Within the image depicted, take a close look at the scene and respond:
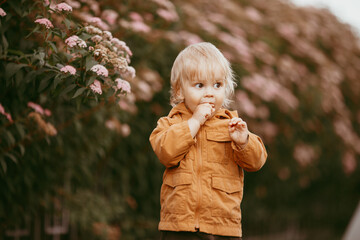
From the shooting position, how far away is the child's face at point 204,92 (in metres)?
2.43

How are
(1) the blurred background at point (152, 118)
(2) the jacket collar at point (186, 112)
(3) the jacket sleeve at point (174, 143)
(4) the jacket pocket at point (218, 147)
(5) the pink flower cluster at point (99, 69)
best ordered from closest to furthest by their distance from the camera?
(3) the jacket sleeve at point (174, 143) → (4) the jacket pocket at point (218, 147) → (2) the jacket collar at point (186, 112) → (5) the pink flower cluster at point (99, 69) → (1) the blurred background at point (152, 118)

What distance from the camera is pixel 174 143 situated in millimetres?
2281

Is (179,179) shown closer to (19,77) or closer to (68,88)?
(68,88)

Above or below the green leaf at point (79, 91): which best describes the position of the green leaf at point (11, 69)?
above

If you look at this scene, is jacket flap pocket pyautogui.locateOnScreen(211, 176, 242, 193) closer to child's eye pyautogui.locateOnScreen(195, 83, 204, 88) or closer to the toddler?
the toddler

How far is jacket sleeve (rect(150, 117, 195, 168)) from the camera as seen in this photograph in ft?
7.48

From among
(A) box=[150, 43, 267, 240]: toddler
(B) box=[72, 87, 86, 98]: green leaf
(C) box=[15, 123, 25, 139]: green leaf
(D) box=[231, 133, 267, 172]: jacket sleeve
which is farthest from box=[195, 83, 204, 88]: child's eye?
(C) box=[15, 123, 25, 139]: green leaf

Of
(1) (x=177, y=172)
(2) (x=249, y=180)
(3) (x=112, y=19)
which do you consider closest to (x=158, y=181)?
(2) (x=249, y=180)

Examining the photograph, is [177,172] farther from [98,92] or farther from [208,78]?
[98,92]

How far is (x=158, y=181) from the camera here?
5.66 m

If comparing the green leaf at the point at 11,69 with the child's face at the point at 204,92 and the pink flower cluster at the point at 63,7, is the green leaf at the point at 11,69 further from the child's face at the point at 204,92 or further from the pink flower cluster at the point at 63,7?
the child's face at the point at 204,92

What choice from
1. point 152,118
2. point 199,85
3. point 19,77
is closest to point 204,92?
point 199,85

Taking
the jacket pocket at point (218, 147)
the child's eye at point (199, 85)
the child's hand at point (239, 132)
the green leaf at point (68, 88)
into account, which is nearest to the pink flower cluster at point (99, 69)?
the green leaf at point (68, 88)

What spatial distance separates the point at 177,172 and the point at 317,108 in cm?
520
